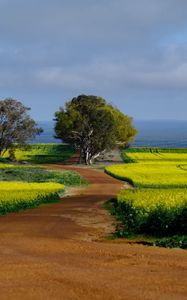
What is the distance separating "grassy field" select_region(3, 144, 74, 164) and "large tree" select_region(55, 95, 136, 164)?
861cm

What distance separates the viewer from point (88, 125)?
83.3 m

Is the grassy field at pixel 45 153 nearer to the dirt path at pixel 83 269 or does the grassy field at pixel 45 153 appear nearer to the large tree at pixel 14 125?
the large tree at pixel 14 125

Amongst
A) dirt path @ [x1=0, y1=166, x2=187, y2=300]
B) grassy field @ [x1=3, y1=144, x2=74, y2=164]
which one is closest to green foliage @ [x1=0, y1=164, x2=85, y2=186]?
grassy field @ [x1=3, y1=144, x2=74, y2=164]

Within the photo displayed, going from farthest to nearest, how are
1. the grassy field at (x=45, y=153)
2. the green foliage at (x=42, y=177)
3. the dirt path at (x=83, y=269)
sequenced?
1. the grassy field at (x=45, y=153)
2. the green foliage at (x=42, y=177)
3. the dirt path at (x=83, y=269)

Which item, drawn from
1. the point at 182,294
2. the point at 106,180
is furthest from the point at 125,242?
the point at 106,180

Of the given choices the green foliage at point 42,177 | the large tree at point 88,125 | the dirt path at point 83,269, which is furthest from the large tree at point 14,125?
the dirt path at point 83,269

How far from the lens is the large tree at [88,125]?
3223 inches

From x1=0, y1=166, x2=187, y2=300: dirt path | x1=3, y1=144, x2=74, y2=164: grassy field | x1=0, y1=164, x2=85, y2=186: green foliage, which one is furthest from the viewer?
x1=3, y1=144, x2=74, y2=164: grassy field

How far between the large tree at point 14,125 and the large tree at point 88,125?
512cm

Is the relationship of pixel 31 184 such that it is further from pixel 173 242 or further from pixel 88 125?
pixel 88 125

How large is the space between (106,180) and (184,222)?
127 feet

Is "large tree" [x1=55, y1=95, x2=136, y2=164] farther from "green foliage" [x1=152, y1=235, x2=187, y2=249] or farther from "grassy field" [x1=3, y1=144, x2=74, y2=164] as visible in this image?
"green foliage" [x1=152, y1=235, x2=187, y2=249]

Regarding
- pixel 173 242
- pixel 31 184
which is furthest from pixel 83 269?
pixel 31 184

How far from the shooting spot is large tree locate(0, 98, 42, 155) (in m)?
86.1
